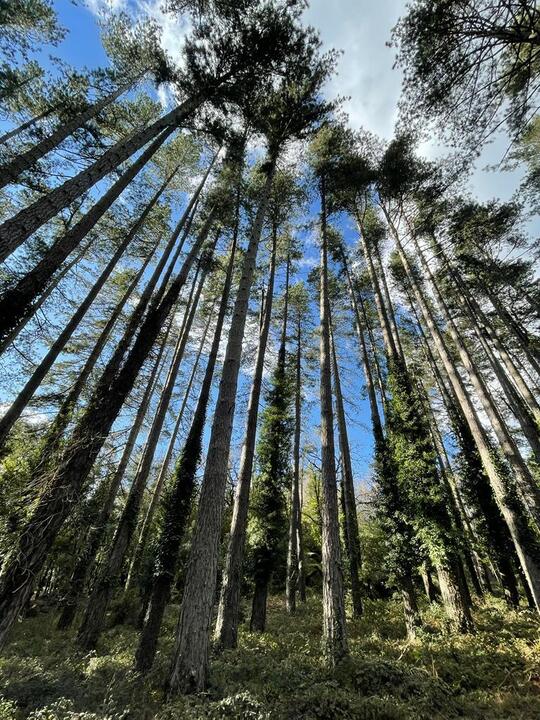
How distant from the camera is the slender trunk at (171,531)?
6.20 m

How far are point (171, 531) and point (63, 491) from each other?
13.2ft

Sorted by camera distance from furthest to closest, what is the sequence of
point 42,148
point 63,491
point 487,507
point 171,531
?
1. point 487,507
2. point 171,531
3. point 42,148
4. point 63,491

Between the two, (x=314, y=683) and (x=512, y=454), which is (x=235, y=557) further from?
(x=512, y=454)

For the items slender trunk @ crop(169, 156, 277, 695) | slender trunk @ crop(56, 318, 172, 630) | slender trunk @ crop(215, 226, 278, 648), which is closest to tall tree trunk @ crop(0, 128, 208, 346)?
slender trunk @ crop(169, 156, 277, 695)

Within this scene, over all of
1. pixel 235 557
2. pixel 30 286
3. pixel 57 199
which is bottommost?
pixel 235 557

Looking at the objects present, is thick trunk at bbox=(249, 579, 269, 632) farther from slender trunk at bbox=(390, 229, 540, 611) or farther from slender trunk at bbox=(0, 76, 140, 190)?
slender trunk at bbox=(0, 76, 140, 190)

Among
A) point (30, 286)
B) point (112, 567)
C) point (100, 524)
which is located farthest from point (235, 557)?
point (30, 286)

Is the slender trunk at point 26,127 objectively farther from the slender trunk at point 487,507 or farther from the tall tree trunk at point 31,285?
the slender trunk at point 487,507

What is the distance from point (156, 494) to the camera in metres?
11.7

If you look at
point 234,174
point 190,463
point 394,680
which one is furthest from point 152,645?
point 234,174

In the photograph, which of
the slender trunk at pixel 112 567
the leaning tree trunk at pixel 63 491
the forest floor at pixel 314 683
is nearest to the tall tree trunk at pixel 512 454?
the forest floor at pixel 314 683

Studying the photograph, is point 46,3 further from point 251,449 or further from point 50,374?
point 251,449

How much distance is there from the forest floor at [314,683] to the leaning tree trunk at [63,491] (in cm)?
117

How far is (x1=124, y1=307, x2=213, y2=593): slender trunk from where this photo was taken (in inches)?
421
